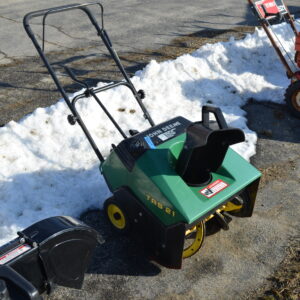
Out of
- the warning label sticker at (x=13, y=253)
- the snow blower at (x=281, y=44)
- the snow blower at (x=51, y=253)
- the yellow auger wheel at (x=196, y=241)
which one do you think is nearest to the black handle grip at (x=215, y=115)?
the yellow auger wheel at (x=196, y=241)

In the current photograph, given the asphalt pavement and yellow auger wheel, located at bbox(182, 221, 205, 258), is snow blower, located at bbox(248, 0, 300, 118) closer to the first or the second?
the asphalt pavement

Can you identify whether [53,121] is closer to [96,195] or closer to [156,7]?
[96,195]

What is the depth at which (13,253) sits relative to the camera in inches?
80.4

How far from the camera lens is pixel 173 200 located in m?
2.90

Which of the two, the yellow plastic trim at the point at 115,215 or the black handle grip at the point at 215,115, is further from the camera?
the yellow plastic trim at the point at 115,215

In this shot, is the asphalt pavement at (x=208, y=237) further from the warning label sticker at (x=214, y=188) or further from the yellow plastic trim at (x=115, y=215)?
the warning label sticker at (x=214, y=188)

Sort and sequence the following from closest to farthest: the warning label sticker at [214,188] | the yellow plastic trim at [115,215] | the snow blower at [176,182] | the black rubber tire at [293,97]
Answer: the snow blower at [176,182] → the warning label sticker at [214,188] → the yellow plastic trim at [115,215] → the black rubber tire at [293,97]

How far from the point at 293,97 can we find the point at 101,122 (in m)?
2.57

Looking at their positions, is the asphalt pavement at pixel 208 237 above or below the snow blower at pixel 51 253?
below

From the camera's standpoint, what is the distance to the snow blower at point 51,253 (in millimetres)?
2057

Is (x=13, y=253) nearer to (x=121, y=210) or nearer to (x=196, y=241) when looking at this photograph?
(x=121, y=210)

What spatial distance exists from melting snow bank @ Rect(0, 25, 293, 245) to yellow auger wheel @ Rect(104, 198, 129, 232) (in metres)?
0.44

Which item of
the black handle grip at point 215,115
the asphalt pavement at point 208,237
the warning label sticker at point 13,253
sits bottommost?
the asphalt pavement at point 208,237

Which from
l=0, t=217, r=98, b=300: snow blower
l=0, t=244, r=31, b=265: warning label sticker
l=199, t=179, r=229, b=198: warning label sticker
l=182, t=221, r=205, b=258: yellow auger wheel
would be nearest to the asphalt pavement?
l=182, t=221, r=205, b=258: yellow auger wheel
